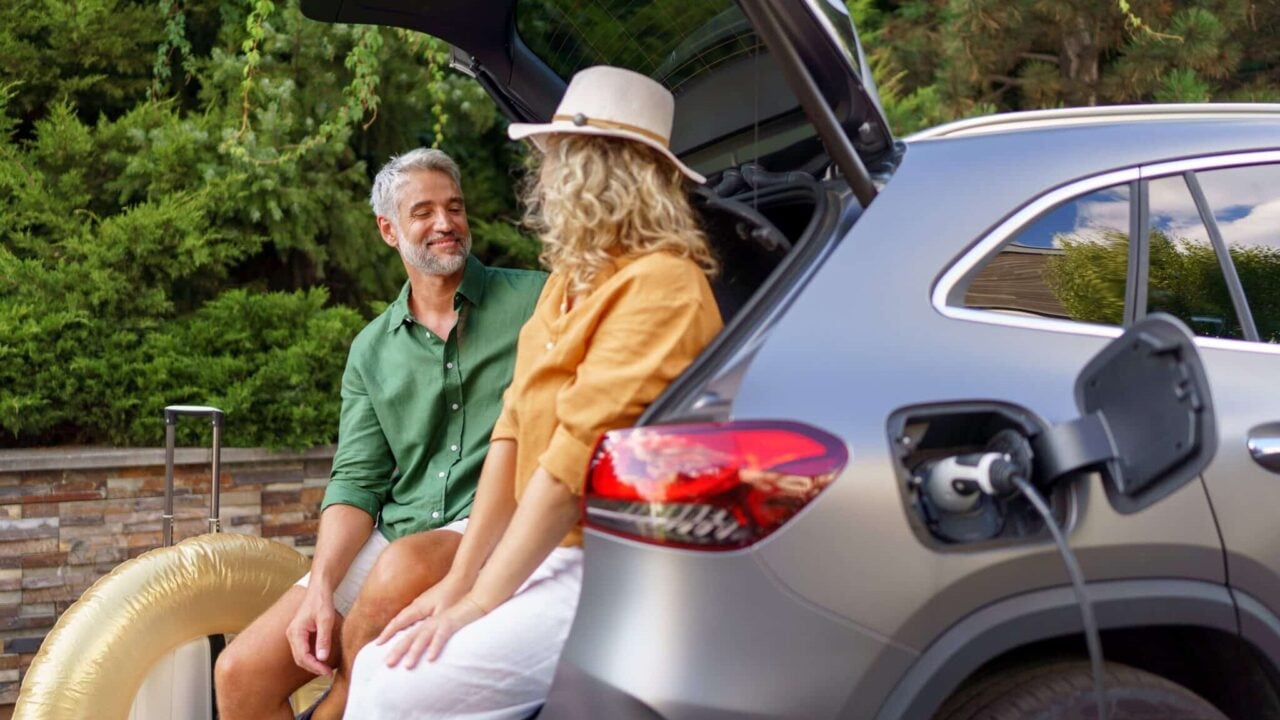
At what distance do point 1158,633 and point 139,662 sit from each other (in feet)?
7.96

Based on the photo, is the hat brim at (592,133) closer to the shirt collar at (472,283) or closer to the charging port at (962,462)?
the charging port at (962,462)

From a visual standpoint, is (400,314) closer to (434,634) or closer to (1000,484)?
(434,634)

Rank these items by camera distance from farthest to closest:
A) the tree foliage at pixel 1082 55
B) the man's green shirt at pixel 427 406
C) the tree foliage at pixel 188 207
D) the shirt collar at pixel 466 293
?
the tree foliage at pixel 1082 55, the tree foliage at pixel 188 207, the shirt collar at pixel 466 293, the man's green shirt at pixel 427 406

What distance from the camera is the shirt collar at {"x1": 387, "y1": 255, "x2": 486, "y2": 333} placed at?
11.5 ft

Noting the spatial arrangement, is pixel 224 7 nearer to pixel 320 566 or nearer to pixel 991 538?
pixel 320 566

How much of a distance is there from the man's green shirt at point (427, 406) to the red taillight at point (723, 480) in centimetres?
141

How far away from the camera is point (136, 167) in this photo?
6.25 meters

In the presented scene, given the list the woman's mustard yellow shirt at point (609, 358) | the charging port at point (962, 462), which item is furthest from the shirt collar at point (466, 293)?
the charging port at point (962, 462)

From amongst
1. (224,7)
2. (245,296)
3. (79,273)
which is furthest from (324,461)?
(224,7)

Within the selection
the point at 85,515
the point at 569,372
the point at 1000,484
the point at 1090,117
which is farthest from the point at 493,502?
the point at 85,515

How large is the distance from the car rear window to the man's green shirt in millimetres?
590

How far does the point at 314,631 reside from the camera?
3133mm

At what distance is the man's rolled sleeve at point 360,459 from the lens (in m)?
3.44

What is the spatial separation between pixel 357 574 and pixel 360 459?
0.30 metres
